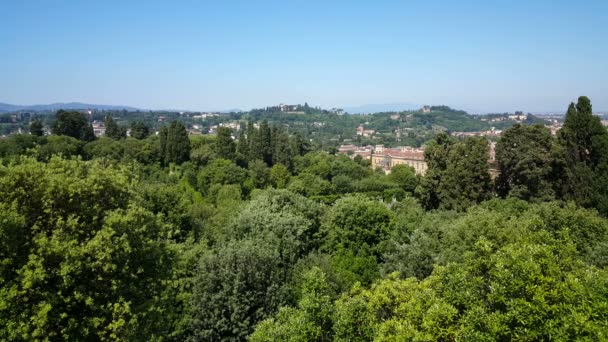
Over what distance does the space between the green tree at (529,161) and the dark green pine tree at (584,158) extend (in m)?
0.79

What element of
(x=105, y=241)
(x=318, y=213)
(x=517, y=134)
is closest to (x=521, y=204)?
(x=517, y=134)

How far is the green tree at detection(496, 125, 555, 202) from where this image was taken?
2702 centimetres

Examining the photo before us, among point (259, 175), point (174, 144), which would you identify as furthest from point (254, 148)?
point (174, 144)

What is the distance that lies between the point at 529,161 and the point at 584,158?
3.18 m

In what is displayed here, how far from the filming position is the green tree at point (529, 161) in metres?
27.0

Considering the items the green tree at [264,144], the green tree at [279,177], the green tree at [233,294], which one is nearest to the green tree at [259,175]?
the green tree at [279,177]

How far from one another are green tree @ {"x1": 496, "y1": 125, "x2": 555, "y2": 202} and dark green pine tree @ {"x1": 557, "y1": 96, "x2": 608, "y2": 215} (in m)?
0.79

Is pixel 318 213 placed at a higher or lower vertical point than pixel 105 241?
lower

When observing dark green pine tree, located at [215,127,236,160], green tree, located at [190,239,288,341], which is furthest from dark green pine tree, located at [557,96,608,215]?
dark green pine tree, located at [215,127,236,160]

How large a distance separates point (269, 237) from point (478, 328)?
10.7 metres

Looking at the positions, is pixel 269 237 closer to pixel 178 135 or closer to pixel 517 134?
pixel 517 134

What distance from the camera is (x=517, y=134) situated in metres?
28.1

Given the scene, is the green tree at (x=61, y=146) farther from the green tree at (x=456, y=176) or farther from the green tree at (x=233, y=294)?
the green tree at (x=233, y=294)

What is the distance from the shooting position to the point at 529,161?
88.4ft
